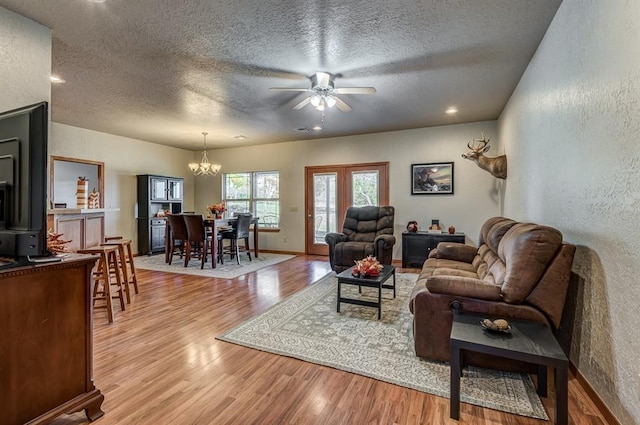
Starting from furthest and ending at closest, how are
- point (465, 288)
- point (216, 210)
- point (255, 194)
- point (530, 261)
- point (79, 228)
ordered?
point (255, 194) → point (216, 210) → point (79, 228) → point (465, 288) → point (530, 261)

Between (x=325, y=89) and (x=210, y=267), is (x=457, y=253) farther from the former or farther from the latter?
(x=210, y=267)

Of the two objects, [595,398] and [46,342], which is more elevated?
[46,342]

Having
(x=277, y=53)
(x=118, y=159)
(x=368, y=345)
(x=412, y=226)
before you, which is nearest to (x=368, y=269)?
(x=368, y=345)

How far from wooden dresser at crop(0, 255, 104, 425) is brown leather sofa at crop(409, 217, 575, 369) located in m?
2.02

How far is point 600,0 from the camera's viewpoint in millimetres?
1739

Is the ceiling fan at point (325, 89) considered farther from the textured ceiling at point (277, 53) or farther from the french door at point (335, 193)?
the french door at point (335, 193)

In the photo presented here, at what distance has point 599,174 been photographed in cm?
178

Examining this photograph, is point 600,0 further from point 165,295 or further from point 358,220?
point 165,295

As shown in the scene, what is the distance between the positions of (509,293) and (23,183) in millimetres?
2676

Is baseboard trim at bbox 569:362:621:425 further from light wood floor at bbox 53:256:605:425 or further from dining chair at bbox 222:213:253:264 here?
dining chair at bbox 222:213:253:264

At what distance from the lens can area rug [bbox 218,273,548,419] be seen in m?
1.89

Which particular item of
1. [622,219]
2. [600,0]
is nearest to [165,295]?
[622,219]

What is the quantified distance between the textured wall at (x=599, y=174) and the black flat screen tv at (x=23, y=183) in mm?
2752

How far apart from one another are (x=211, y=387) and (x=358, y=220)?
3.82 metres
